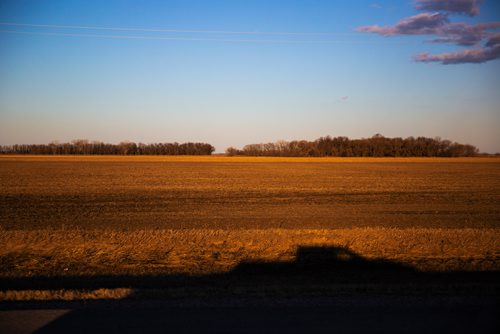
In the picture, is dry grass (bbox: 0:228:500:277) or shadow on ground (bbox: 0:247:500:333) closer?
shadow on ground (bbox: 0:247:500:333)

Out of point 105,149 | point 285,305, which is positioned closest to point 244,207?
point 285,305

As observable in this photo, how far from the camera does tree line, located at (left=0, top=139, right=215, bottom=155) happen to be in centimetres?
14538

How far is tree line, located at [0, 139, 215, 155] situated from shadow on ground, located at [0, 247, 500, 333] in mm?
144231

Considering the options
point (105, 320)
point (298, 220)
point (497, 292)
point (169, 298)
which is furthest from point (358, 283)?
point (298, 220)

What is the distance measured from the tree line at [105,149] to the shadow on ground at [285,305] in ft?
473

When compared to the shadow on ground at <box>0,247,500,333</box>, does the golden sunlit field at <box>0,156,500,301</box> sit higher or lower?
lower

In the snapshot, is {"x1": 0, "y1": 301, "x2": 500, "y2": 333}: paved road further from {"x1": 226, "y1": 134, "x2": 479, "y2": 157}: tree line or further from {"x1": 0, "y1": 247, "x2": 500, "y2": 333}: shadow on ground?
{"x1": 226, "y1": 134, "x2": 479, "y2": 157}: tree line

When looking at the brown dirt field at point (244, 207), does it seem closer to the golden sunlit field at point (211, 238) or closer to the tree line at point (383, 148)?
the golden sunlit field at point (211, 238)

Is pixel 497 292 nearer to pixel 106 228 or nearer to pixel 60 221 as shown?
pixel 106 228

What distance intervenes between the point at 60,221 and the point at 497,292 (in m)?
13.9

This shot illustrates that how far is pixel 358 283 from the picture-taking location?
6.99m

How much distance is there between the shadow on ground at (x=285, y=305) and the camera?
4.46 metres

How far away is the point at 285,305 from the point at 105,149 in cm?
15597

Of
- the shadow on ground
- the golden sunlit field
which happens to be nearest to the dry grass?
the golden sunlit field
